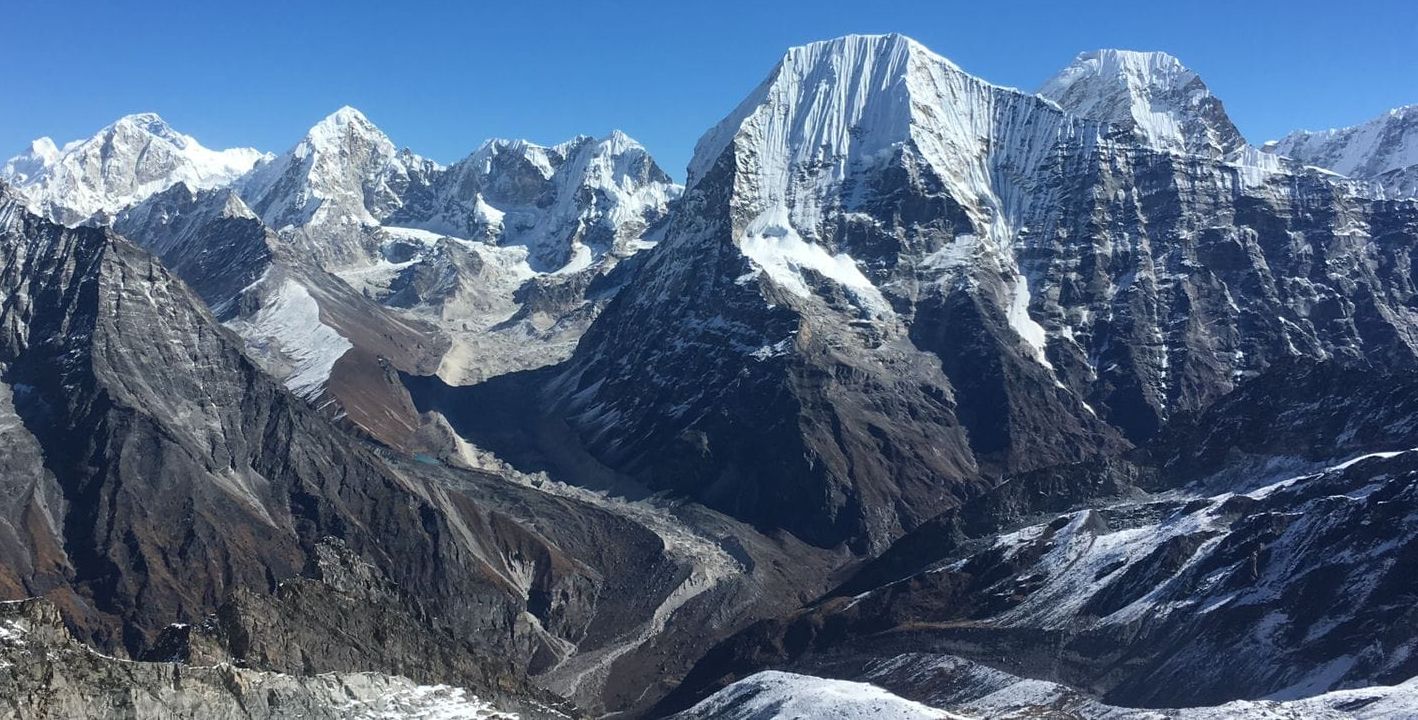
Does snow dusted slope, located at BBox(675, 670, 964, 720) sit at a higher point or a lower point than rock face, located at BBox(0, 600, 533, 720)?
lower

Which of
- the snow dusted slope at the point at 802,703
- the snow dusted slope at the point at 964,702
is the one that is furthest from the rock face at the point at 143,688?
the snow dusted slope at the point at 964,702

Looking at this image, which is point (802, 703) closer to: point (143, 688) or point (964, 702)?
point (964, 702)

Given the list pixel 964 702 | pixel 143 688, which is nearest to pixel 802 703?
pixel 964 702

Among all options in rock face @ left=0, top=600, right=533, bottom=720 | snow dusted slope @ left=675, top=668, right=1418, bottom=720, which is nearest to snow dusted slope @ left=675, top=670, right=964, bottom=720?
snow dusted slope @ left=675, top=668, right=1418, bottom=720

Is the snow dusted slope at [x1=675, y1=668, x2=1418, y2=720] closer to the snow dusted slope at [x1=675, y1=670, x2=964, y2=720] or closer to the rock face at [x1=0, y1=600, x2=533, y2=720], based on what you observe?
the snow dusted slope at [x1=675, y1=670, x2=964, y2=720]

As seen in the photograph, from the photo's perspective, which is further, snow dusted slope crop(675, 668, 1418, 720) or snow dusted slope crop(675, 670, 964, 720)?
snow dusted slope crop(675, 670, 964, 720)

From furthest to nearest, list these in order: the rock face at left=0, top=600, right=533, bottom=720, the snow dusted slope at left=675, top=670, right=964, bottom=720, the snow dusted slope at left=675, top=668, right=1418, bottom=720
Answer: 1. the snow dusted slope at left=675, top=670, right=964, bottom=720
2. the snow dusted slope at left=675, top=668, right=1418, bottom=720
3. the rock face at left=0, top=600, right=533, bottom=720

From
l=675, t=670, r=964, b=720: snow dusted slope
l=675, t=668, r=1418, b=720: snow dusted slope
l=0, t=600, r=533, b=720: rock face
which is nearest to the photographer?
l=0, t=600, r=533, b=720: rock face

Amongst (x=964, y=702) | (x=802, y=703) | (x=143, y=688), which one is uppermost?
(x=143, y=688)

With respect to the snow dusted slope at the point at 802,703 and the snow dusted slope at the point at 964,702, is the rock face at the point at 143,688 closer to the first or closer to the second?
the snow dusted slope at the point at 802,703
